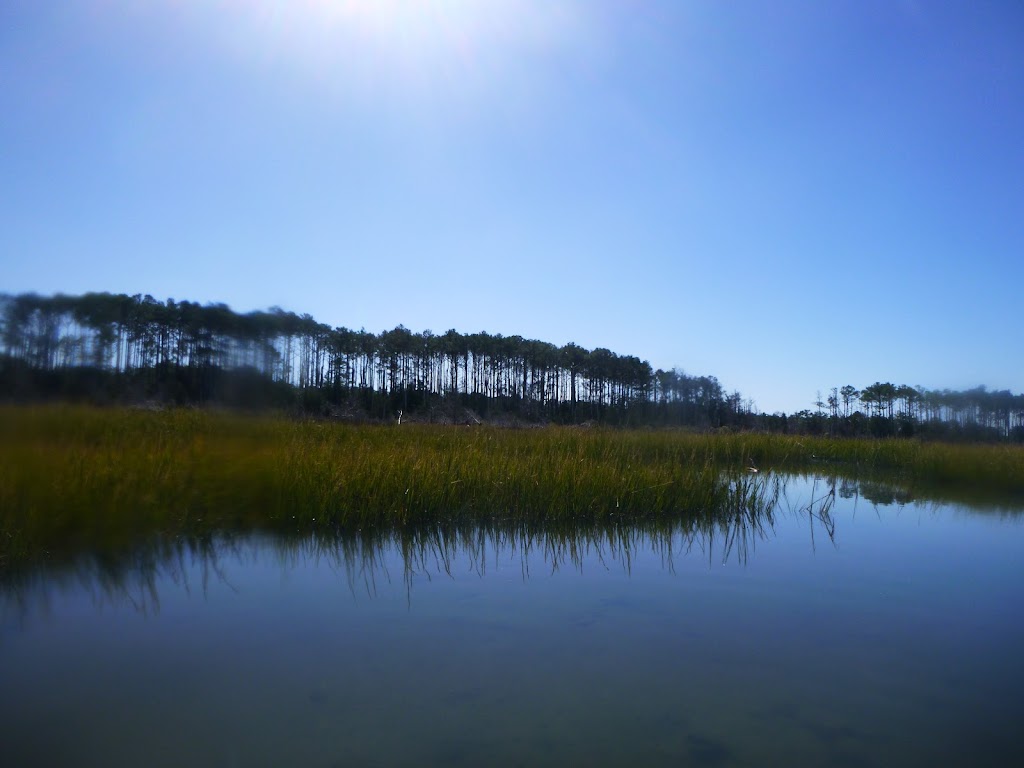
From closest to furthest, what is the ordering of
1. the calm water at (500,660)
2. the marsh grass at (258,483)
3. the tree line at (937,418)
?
the calm water at (500,660)
the marsh grass at (258,483)
the tree line at (937,418)

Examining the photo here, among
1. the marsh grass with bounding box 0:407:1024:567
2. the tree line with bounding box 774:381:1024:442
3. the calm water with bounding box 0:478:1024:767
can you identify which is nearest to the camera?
the calm water with bounding box 0:478:1024:767

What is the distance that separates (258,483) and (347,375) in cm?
1140

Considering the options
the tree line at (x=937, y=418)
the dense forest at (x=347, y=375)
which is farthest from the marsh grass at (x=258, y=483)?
the tree line at (x=937, y=418)

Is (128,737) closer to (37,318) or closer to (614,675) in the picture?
(614,675)

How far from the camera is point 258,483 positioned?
5.24 meters

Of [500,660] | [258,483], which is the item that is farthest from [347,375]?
[500,660]

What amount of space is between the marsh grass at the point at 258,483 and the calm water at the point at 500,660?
37cm

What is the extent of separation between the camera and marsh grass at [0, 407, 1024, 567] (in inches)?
152

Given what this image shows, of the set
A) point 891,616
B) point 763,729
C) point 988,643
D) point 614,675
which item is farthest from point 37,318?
point 988,643

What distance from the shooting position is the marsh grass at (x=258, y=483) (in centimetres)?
385

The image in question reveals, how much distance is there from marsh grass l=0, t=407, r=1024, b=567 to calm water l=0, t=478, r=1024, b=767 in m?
0.37

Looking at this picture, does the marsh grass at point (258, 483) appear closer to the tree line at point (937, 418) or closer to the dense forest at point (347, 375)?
the dense forest at point (347, 375)

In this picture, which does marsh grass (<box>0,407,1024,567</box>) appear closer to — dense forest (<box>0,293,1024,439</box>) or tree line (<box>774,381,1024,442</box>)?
dense forest (<box>0,293,1024,439</box>)

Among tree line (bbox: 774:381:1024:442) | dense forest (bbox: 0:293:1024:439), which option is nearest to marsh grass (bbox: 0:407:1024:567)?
dense forest (bbox: 0:293:1024:439)
